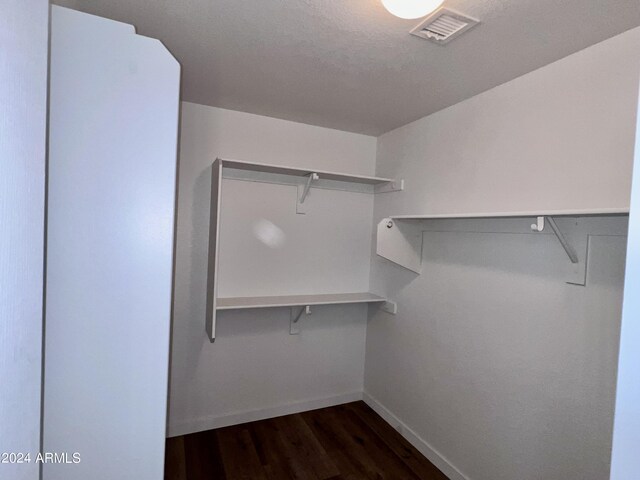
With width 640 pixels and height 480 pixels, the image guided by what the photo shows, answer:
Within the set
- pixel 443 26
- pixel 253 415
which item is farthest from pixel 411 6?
pixel 253 415

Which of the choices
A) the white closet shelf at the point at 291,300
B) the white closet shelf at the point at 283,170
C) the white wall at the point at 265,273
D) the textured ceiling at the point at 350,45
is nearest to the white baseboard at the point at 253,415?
the white wall at the point at 265,273

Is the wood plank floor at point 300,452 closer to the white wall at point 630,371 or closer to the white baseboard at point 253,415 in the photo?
the white baseboard at point 253,415

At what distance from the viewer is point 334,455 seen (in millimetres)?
2199

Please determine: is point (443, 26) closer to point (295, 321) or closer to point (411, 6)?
point (411, 6)

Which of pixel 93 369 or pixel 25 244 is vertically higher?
pixel 25 244

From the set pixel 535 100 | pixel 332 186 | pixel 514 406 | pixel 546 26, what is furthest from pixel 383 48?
pixel 514 406

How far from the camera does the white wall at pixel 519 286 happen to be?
4.48ft

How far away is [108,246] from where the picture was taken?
977mm

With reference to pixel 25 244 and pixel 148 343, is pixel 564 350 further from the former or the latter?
pixel 25 244

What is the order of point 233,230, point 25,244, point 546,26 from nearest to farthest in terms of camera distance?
point 25,244 < point 546,26 < point 233,230

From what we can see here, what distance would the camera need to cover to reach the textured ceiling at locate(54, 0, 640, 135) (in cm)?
126

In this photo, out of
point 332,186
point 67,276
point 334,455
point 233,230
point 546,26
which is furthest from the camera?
point 332,186

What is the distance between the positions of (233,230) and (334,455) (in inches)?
67.4

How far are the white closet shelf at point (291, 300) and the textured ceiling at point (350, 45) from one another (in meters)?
1.39
